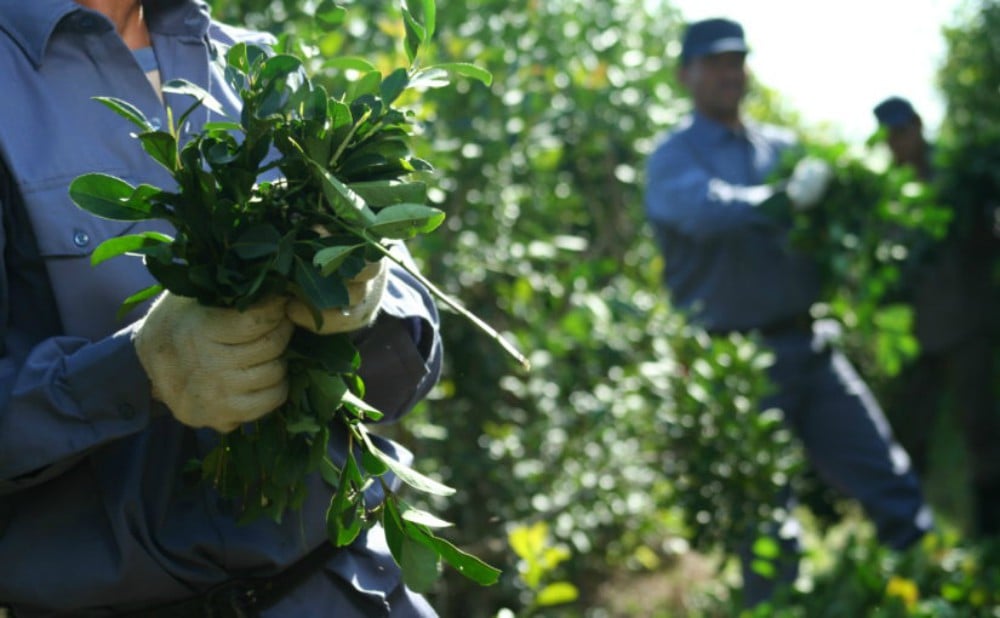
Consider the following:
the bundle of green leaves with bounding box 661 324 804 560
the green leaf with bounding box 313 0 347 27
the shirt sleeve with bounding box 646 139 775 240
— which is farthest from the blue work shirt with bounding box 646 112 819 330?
the green leaf with bounding box 313 0 347 27

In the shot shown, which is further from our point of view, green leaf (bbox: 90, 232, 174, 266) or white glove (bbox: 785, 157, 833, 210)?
white glove (bbox: 785, 157, 833, 210)

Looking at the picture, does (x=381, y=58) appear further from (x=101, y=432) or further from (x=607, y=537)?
(x=101, y=432)

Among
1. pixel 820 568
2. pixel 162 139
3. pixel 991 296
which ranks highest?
pixel 162 139

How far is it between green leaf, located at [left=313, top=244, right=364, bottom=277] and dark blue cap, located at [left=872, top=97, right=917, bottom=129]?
15.2 ft

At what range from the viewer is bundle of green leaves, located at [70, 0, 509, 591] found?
1.79 meters

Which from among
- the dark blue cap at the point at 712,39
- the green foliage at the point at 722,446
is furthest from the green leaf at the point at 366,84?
the dark blue cap at the point at 712,39

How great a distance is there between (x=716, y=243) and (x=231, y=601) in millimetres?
3325

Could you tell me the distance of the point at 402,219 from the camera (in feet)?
5.82

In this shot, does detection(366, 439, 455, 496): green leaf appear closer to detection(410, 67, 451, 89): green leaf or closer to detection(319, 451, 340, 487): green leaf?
detection(319, 451, 340, 487): green leaf

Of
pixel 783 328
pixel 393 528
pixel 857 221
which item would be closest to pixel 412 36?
pixel 393 528

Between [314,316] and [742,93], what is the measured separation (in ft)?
13.0

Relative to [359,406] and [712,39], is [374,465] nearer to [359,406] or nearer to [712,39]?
[359,406]

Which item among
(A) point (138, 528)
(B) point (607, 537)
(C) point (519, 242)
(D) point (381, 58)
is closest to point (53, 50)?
(A) point (138, 528)

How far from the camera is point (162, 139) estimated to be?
5.87 ft
